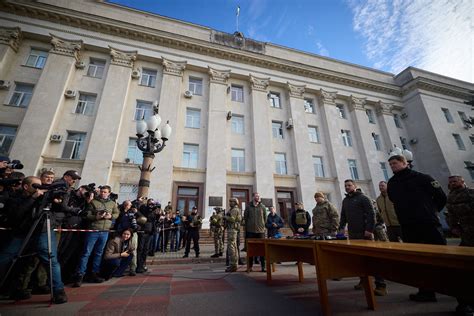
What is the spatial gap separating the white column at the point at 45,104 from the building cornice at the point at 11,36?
1915mm

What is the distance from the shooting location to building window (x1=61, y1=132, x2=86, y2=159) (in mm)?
12539

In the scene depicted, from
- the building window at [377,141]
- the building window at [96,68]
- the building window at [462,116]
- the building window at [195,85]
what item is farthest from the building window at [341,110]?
the building window at [96,68]

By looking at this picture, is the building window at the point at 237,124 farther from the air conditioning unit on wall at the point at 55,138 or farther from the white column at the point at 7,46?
the white column at the point at 7,46

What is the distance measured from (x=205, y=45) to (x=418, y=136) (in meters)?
23.4

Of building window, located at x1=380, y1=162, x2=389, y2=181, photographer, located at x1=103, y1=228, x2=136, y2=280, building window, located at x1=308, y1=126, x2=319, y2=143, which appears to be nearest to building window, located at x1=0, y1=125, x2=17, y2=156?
photographer, located at x1=103, y1=228, x2=136, y2=280

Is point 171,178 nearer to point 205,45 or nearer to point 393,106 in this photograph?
point 205,45

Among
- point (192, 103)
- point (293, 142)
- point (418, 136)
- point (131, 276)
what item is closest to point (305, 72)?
point (293, 142)

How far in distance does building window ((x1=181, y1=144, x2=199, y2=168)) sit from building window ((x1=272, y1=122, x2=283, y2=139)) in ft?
22.5

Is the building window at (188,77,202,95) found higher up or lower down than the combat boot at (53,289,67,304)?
higher up

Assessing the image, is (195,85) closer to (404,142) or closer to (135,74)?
(135,74)

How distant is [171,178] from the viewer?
13.1 m

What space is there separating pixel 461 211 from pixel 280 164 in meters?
13.0

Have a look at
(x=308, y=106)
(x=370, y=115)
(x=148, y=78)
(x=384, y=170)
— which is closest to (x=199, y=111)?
(x=148, y=78)

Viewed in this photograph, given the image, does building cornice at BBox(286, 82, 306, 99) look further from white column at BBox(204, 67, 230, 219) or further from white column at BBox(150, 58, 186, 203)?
white column at BBox(150, 58, 186, 203)
